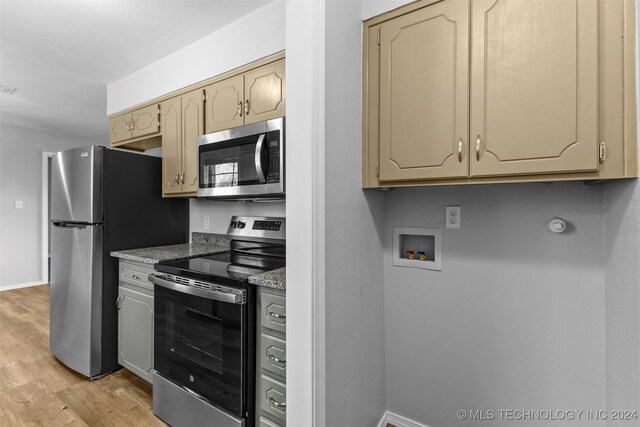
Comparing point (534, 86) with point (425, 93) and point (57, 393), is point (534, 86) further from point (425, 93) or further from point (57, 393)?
point (57, 393)

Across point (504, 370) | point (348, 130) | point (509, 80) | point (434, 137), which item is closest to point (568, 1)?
point (509, 80)

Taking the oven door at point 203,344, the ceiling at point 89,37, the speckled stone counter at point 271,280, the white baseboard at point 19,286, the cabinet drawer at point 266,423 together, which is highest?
the ceiling at point 89,37

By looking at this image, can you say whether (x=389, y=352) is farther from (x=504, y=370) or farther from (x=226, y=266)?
(x=226, y=266)

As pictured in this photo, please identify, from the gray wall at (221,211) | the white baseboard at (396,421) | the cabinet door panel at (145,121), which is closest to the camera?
the white baseboard at (396,421)

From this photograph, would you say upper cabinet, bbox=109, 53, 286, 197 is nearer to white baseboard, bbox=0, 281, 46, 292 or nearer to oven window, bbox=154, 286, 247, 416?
oven window, bbox=154, 286, 247, 416

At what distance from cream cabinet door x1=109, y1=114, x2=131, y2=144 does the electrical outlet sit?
2.74 meters

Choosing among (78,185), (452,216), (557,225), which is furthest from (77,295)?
(557,225)

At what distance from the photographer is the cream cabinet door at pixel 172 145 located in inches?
92.7

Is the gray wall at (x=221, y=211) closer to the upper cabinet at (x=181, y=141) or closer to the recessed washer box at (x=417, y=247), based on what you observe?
the upper cabinet at (x=181, y=141)

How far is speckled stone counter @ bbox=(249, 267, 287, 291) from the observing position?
4.28 ft

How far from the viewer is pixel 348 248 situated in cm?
130

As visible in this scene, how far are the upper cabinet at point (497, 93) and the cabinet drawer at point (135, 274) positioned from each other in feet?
5.19

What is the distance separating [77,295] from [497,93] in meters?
2.90

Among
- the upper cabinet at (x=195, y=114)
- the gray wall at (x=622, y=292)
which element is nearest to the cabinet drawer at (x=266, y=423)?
the gray wall at (x=622, y=292)
